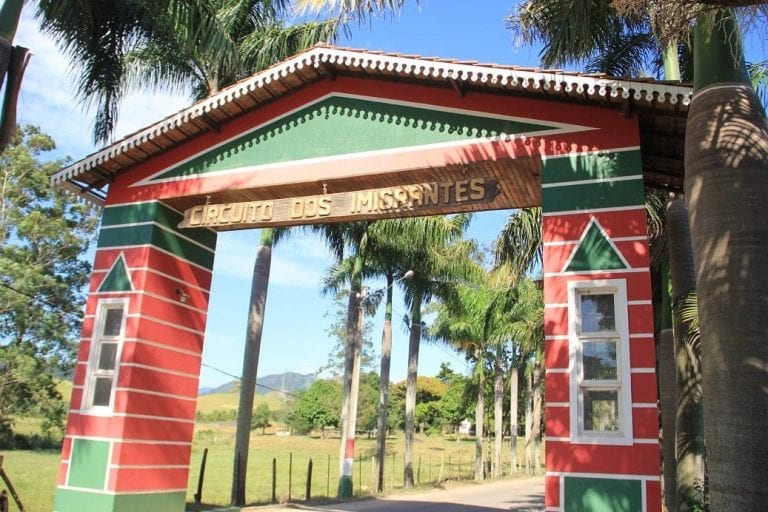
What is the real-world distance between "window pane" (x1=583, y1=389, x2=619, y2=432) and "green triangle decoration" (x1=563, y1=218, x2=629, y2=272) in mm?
1502

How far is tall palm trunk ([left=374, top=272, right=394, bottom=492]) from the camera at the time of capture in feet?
81.9

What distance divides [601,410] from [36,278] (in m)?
29.0

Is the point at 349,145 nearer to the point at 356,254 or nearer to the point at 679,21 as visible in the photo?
the point at 679,21

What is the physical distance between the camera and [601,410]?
26.5 ft

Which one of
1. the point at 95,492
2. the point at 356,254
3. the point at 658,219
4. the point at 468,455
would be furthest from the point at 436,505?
the point at 468,455

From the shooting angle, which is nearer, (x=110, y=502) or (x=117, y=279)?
(x=110, y=502)

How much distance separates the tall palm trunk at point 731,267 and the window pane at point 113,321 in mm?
8925

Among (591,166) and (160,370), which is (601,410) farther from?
(160,370)

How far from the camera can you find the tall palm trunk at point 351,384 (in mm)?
22516

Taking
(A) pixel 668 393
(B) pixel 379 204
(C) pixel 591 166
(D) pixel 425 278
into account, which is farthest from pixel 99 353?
(D) pixel 425 278

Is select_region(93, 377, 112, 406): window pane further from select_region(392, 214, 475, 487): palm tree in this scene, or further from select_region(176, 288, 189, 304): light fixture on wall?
select_region(392, 214, 475, 487): palm tree

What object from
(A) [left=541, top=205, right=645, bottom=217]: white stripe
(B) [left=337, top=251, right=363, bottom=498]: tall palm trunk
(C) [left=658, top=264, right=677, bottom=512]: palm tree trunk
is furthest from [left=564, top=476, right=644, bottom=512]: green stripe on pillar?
(B) [left=337, top=251, right=363, bottom=498]: tall palm trunk

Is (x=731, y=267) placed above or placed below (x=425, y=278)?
below

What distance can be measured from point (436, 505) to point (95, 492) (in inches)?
480
